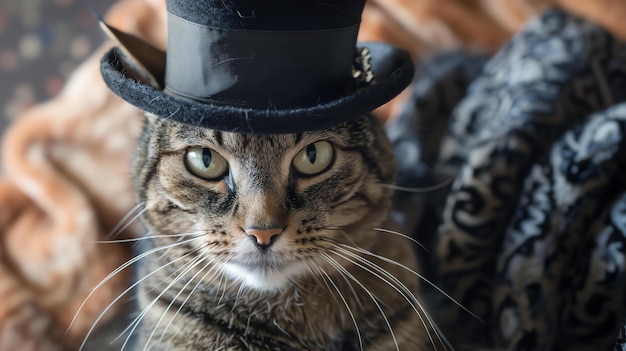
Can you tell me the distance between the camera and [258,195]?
0.69 metres

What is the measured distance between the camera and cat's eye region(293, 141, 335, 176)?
2.40ft

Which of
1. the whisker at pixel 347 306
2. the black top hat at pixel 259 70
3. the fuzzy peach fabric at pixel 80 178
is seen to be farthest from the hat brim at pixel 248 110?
the fuzzy peach fabric at pixel 80 178

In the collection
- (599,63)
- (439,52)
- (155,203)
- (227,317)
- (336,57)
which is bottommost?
(227,317)

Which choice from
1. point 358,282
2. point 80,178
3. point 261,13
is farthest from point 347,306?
point 80,178

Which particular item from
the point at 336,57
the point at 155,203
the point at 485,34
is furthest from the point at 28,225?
the point at 485,34

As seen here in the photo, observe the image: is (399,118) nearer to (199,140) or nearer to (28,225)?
(199,140)

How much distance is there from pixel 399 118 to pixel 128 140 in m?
0.61

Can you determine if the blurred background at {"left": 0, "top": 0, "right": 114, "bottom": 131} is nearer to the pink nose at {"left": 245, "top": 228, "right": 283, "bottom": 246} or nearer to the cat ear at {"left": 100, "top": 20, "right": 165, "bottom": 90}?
the cat ear at {"left": 100, "top": 20, "right": 165, "bottom": 90}

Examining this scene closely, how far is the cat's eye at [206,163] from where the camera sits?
725 millimetres

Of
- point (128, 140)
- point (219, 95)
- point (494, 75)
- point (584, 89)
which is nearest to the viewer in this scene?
point (219, 95)

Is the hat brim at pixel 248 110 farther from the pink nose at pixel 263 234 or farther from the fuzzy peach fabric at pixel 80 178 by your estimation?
the fuzzy peach fabric at pixel 80 178

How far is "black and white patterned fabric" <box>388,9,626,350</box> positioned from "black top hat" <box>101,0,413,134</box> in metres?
0.42

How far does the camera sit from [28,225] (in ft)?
4.24

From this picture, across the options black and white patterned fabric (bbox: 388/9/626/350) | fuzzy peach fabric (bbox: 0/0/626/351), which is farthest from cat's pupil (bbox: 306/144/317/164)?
fuzzy peach fabric (bbox: 0/0/626/351)
